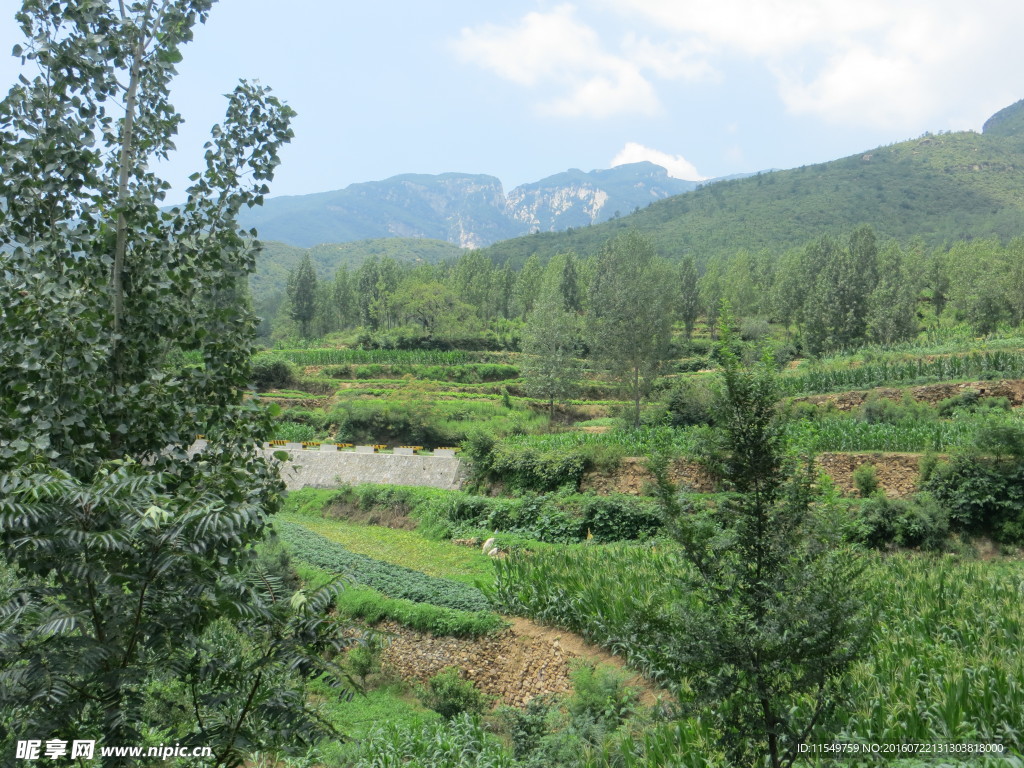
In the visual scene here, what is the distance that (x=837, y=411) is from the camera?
26828 mm

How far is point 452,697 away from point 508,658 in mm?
1392

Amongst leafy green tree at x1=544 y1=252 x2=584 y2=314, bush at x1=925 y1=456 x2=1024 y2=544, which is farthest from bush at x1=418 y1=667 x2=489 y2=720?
leafy green tree at x1=544 y1=252 x2=584 y2=314

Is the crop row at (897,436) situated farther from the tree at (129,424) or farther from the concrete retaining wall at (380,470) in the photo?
the tree at (129,424)

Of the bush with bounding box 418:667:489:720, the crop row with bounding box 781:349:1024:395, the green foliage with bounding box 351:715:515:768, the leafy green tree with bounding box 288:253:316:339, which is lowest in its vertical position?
the bush with bounding box 418:667:489:720

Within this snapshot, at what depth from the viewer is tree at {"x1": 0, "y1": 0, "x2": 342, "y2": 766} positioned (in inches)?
117

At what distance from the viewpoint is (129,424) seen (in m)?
3.66

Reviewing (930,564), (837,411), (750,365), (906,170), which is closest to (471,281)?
(837,411)

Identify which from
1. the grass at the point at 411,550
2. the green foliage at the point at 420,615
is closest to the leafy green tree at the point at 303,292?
the grass at the point at 411,550

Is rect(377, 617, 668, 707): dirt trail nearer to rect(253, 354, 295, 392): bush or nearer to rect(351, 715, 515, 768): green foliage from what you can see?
rect(351, 715, 515, 768): green foliage

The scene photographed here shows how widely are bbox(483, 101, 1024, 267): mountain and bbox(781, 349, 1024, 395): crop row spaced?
294ft

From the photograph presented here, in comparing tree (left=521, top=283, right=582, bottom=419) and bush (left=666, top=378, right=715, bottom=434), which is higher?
tree (left=521, top=283, right=582, bottom=419)

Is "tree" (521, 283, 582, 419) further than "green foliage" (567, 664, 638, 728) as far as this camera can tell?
Yes

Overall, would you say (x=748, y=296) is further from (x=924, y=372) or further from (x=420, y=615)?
(x=420, y=615)

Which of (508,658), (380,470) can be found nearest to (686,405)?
(380,470)
